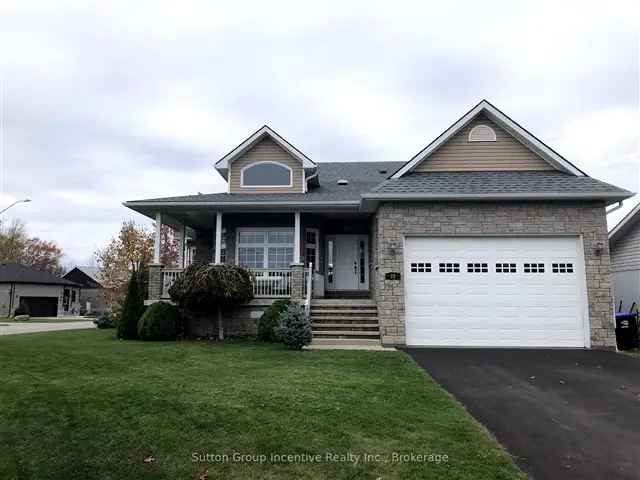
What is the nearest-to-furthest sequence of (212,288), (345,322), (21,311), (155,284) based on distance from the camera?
(212,288) < (345,322) < (155,284) < (21,311)

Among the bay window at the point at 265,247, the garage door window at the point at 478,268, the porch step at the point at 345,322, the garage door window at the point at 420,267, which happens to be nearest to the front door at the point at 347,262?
the bay window at the point at 265,247

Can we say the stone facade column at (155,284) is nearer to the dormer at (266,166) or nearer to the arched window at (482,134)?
the dormer at (266,166)

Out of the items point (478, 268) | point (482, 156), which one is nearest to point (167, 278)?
point (478, 268)

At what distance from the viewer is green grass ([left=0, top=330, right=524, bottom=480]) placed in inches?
125

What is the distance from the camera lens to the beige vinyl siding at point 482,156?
11.6 metres

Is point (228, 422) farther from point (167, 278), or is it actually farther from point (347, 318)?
point (167, 278)

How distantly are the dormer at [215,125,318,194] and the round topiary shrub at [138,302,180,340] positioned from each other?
4.68 m

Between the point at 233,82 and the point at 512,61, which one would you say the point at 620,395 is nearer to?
the point at 512,61

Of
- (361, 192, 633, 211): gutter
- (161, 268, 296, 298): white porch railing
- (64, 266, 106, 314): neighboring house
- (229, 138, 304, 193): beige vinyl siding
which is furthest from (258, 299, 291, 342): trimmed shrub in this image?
(64, 266, 106, 314): neighboring house

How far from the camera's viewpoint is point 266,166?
14.2m

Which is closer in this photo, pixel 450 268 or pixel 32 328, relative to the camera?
A: pixel 450 268

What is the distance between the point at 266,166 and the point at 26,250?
5158 centimetres

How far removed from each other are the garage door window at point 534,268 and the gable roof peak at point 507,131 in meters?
2.99

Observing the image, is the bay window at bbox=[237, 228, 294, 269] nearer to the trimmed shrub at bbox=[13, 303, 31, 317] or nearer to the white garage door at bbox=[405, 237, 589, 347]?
the white garage door at bbox=[405, 237, 589, 347]
